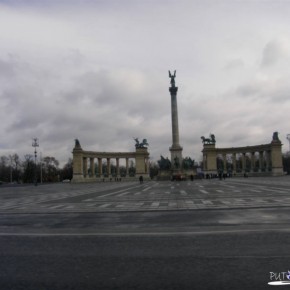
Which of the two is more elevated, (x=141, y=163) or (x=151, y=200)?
(x=141, y=163)

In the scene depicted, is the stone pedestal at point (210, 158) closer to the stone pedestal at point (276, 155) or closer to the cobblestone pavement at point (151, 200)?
the stone pedestal at point (276, 155)

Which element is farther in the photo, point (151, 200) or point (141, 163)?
point (141, 163)

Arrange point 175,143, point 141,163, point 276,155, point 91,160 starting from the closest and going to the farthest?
point 175,143 → point 276,155 → point 141,163 → point 91,160

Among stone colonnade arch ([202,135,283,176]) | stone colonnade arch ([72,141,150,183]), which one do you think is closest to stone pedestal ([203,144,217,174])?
stone colonnade arch ([202,135,283,176])

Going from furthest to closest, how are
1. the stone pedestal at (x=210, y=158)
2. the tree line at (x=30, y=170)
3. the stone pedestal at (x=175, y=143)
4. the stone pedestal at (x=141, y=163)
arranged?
the tree line at (x=30, y=170) → the stone pedestal at (x=141, y=163) → the stone pedestal at (x=210, y=158) → the stone pedestal at (x=175, y=143)

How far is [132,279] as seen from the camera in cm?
651

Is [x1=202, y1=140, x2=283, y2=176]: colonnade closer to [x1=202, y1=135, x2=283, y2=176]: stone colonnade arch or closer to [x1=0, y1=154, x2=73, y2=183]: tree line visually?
[x1=202, y1=135, x2=283, y2=176]: stone colonnade arch

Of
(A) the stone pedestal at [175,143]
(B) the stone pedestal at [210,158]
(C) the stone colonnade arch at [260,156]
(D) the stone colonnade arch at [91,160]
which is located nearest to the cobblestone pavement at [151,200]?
(A) the stone pedestal at [175,143]

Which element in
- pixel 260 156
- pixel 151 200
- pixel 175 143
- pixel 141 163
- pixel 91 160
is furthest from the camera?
pixel 91 160

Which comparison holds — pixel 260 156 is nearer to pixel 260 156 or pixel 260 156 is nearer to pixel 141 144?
pixel 260 156

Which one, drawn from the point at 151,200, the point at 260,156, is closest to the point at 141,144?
the point at 260,156

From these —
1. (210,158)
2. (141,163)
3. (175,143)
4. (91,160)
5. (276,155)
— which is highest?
(175,143)

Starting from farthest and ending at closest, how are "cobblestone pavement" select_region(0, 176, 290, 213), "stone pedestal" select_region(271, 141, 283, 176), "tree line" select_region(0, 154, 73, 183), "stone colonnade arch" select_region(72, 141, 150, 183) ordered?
"tree line" select_region(0, 154, 73, 183), "stone colonnade arch" select_region(72, 141, 150, 183), "stone pedestal" select_region(271, 141, 283, 176), "cobblestone pavement" select_region(0, 176, 290, 213)

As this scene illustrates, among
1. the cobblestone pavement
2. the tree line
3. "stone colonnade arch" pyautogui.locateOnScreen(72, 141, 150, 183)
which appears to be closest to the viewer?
the cobblestone pavement
